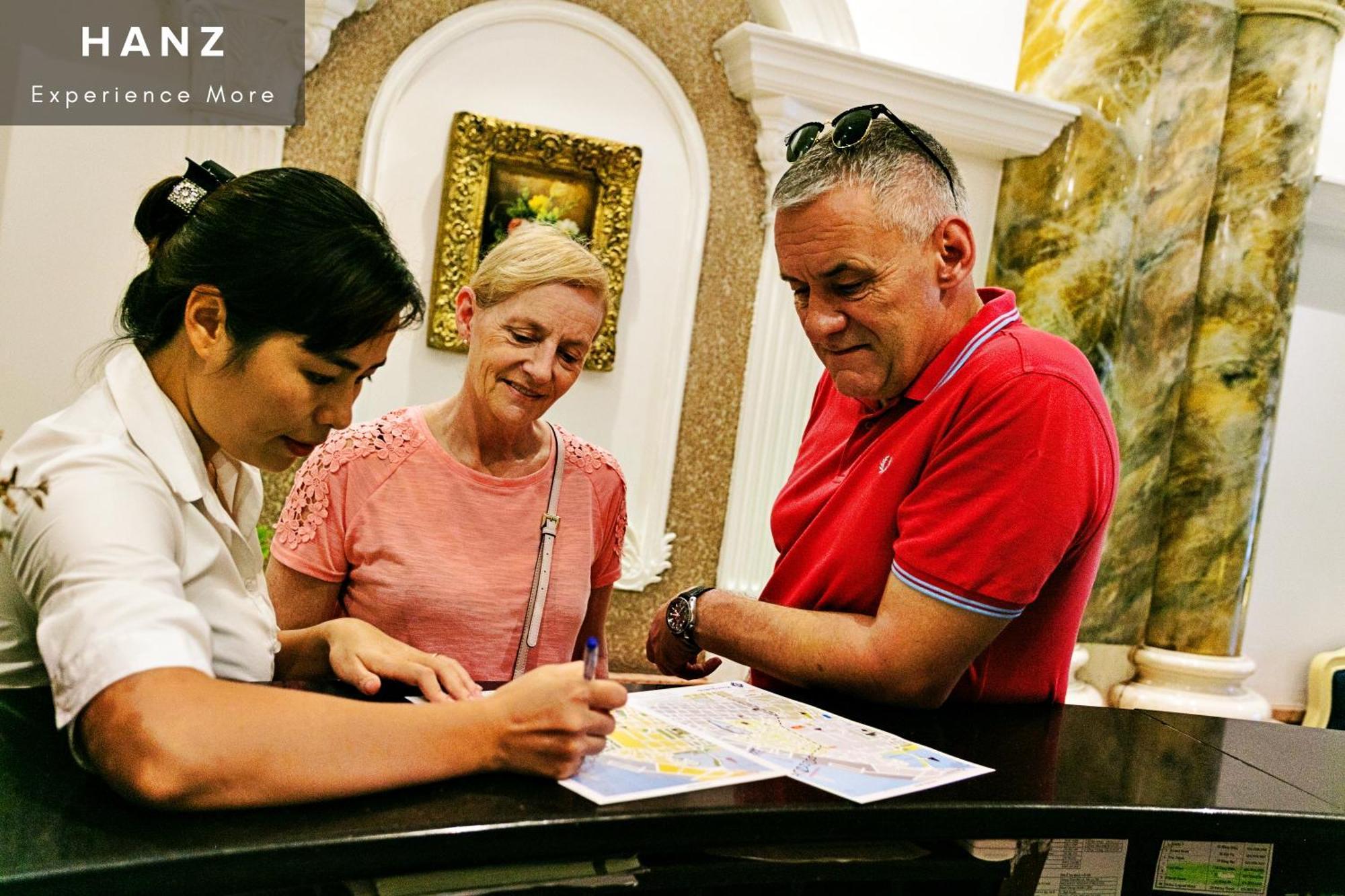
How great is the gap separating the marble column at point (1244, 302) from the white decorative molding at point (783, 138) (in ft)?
3.23

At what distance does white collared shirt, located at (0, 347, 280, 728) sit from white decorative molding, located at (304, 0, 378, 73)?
8.94 ft

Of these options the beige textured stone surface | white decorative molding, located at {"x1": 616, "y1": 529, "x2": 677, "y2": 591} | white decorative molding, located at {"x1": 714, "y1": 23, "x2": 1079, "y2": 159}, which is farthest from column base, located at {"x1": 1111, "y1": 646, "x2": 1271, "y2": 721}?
white decorative molding, located at {"x1": 714, "y1": 23, "x2": 1079, "y2": 159}

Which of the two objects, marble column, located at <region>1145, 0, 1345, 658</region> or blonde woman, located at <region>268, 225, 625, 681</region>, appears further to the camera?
marble column, located at <region>1145, 0, 1345, 658</region>

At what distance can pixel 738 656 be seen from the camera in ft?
6.70

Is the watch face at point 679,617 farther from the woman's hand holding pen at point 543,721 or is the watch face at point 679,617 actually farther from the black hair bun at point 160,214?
the black hair bun at point 160,214

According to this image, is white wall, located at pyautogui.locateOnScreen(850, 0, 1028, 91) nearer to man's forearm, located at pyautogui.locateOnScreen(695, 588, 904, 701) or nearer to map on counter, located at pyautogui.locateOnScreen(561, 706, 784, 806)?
man's forearm, located at pyautogui.locateOnScreen(695, 588, 904, 701)

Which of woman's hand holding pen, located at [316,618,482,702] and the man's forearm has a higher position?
the man's forearm

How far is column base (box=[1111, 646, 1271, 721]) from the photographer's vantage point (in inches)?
213

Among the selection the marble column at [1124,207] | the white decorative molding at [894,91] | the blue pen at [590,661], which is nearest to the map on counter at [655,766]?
the blue pen at [590,661]

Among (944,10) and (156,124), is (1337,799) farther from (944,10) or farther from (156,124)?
(944,10)

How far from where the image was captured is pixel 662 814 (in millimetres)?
1294

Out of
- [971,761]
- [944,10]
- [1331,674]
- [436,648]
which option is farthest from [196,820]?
[1331,674]

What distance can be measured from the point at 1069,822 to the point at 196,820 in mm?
1061

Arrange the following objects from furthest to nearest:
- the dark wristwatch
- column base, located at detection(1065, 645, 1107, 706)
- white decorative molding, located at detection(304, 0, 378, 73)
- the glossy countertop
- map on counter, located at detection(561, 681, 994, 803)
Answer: column base, located at detection(1065, 645, 1107, 706), white decorative molding, located at detection(304, 0, 378, 73), the dark wristwatch, map on counter, located at detection(561, 681, 994, 803), the glossy countertop
